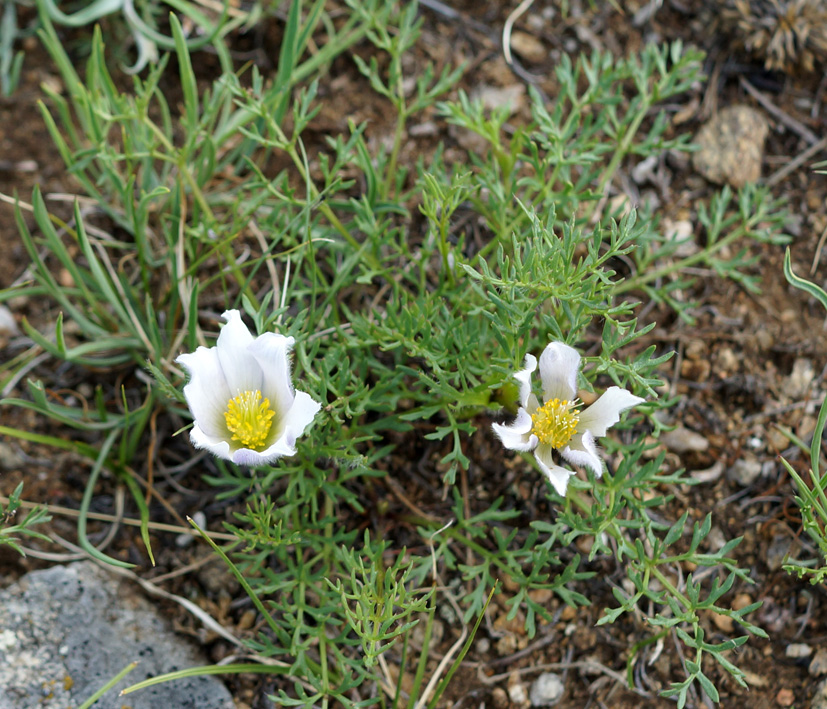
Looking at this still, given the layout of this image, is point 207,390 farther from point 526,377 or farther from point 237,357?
point 526,377

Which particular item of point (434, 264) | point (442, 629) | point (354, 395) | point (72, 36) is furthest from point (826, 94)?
point (72, 36)

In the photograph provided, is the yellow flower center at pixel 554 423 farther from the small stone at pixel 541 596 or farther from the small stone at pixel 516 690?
the small stone at pixel 516 690

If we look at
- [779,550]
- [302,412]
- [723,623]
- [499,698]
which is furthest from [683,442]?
[302,412]

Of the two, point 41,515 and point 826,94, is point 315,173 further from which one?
point 826,94

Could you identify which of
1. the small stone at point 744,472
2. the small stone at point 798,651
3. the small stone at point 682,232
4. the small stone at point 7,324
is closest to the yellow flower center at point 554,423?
the small stone at point 744,472

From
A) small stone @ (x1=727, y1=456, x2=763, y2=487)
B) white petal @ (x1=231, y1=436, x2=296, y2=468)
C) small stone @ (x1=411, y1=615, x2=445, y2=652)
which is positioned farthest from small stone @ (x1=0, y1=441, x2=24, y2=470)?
small stone @ (x1=727, y1=456, x2=763, y2=487)

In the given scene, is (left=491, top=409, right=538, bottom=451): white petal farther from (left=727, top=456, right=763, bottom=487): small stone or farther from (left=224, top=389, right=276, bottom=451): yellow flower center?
(left=727, top=456, right=763, bottom=487): small stone
